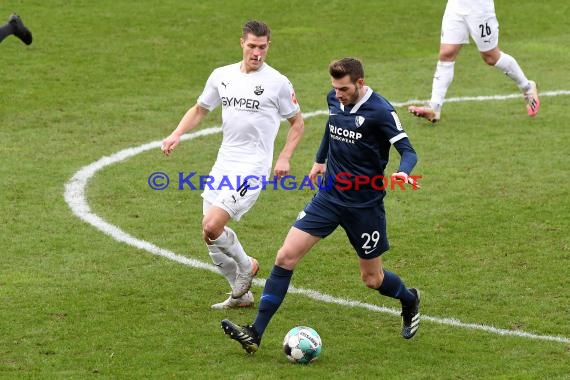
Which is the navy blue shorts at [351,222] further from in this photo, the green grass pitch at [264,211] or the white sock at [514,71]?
the white sock at [514,71]

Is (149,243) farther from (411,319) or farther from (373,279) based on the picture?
(411,319)

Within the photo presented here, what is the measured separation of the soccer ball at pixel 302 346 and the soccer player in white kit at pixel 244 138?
152cm

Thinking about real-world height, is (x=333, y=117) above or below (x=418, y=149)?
above

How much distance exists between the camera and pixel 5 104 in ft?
59.8

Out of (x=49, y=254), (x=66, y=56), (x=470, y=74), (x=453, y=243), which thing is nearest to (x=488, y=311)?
(x=453, y=243)

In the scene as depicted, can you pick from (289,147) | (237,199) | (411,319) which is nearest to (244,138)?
(289,147)

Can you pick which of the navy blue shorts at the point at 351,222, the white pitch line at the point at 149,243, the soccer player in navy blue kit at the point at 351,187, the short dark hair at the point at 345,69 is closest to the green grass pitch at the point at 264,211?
the white pitch line at the point at 149,243

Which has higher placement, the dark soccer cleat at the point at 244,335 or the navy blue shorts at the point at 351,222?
the navy blue shorts at the point at 351,222

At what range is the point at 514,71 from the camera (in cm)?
1717

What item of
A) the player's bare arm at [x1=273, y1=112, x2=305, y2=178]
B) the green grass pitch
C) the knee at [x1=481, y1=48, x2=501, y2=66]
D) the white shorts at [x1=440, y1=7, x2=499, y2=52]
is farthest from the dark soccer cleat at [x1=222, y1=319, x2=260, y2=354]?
the knee at [x1=481, y1=48, x2=501, y2=66]

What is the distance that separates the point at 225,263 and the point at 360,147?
1995mm

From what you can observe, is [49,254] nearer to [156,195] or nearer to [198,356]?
[156,195]

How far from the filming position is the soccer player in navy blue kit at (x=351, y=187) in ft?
32.7

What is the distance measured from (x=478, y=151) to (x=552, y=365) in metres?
6.83
